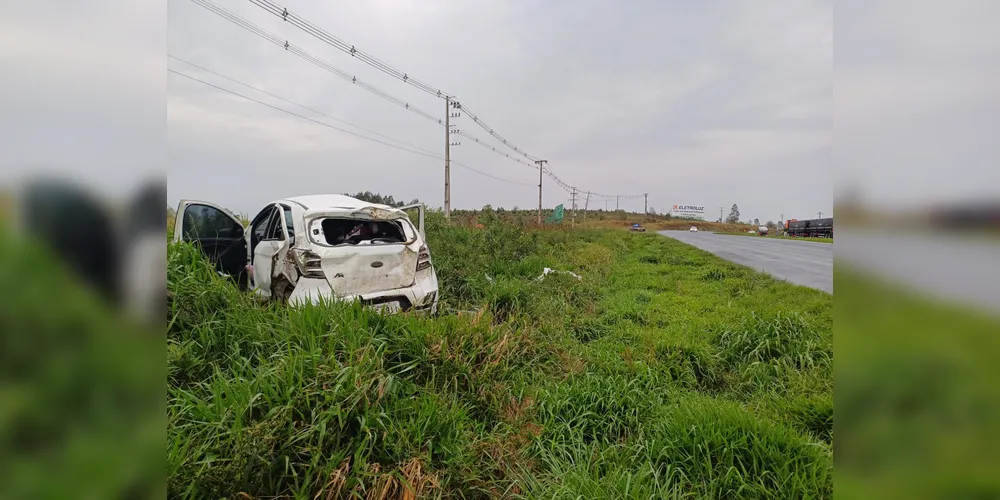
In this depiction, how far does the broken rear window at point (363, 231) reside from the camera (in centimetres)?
392

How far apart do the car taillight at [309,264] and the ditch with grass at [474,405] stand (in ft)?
1.24

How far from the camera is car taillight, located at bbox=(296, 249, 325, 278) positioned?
3162mm

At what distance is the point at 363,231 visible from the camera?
14.1 feet

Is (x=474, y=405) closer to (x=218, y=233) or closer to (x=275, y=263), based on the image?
(x=275, y=263)

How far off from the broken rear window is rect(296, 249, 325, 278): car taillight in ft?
2.06

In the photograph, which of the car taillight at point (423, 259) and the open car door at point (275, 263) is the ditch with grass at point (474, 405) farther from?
the car taillight at point (423, 259)
